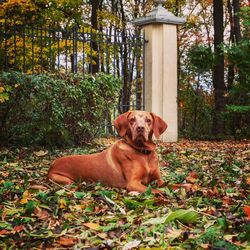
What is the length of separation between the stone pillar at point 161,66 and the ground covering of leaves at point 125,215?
23.3 ft

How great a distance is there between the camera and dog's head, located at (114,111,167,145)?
517cm

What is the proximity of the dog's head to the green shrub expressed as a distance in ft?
14.3

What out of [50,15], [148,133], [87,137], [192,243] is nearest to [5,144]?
[87,137]

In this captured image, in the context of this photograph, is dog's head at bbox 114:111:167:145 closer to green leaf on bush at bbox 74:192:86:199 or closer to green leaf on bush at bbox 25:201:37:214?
green leaf on bush at bbox 74:192:86:199

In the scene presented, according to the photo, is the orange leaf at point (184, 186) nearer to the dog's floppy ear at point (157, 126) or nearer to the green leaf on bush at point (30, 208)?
the dog's floppy ear at point (157, 126)

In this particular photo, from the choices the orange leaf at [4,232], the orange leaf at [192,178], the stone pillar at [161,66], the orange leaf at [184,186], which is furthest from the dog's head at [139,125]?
the stone pillar at [161,66]

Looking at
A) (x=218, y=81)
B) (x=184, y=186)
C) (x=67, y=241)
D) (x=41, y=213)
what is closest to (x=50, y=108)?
(x=184, y=186)

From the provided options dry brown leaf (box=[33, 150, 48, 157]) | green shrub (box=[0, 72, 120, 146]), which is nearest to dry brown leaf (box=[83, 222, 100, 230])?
dry brown leaf (box=[33, 150, 48, 157])

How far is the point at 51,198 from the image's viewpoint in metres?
4.58

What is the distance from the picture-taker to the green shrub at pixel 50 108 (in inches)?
388

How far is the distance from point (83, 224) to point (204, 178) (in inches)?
113

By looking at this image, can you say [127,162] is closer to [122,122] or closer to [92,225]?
[122,122]

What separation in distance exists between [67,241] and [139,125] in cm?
212

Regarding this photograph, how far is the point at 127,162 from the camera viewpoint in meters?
5.28
